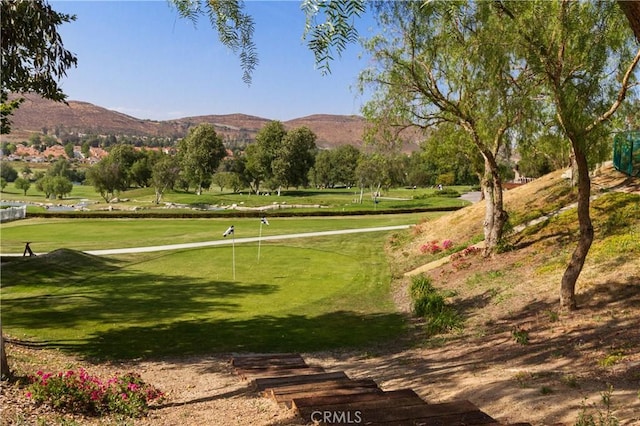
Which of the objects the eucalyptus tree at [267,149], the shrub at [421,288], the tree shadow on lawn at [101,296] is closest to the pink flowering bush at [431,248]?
the shrub at [421,288]

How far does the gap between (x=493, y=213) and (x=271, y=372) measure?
13.9 meters

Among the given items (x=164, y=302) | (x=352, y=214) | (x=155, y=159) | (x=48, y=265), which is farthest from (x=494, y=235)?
(x=155, y=159)

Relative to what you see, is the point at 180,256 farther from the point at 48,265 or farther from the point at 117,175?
the point at 117,175

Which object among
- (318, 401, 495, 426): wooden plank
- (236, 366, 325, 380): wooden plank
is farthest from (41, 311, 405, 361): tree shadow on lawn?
(318, 401, 495, 426): wooden plank

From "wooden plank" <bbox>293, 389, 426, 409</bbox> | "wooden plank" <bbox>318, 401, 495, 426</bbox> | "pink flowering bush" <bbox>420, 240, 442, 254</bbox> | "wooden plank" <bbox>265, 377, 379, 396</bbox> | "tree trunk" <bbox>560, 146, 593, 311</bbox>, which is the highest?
"tree trunk" <bbox>560, 146, 593, 311</bbox>

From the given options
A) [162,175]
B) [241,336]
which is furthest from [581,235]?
[162,175]

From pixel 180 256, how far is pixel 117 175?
170ft

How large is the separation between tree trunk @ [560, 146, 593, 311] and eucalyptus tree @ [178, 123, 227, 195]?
74.9 meters

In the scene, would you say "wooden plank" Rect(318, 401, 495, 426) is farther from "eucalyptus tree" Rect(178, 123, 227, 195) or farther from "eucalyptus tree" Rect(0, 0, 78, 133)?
"eucalyptus tree" Rect(178, 123, 227, 195)

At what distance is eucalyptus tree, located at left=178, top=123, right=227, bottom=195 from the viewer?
268ft

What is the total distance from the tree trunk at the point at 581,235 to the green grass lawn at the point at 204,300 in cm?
488

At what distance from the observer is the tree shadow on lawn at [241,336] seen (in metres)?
12.7

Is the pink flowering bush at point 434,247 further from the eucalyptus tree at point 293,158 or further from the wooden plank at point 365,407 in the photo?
the eucalyptus tree at point 293,158

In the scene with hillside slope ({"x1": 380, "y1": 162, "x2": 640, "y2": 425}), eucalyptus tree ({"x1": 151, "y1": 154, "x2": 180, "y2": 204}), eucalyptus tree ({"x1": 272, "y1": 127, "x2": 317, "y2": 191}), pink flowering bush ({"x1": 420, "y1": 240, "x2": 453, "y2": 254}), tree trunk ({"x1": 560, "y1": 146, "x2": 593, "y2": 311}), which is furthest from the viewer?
eucalyptus tree ({"x1": 272, "y1": 127, "x2": 317, "y2": 191})
